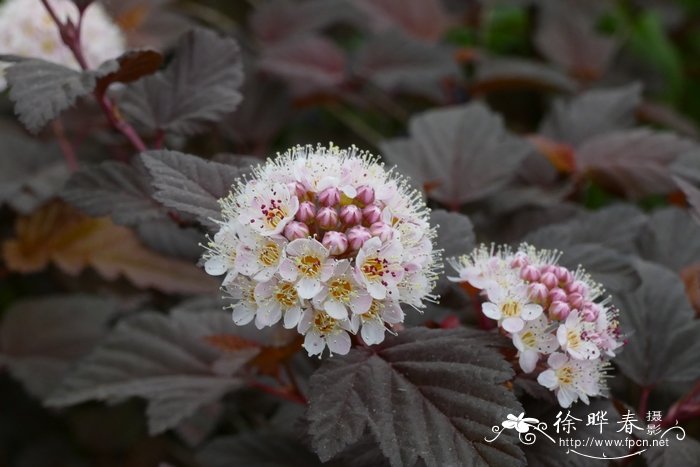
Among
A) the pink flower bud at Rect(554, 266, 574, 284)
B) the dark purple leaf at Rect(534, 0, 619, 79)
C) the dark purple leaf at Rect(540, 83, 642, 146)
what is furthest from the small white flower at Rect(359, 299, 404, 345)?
the dark purple leaf at Rect(534, 0, 619, 79)

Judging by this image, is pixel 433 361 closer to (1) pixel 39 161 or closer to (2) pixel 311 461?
(2) pixel 311 461

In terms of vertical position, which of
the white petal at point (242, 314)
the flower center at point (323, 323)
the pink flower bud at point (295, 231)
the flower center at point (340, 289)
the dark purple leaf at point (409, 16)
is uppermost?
the dark purple leaf at point (409, 16)

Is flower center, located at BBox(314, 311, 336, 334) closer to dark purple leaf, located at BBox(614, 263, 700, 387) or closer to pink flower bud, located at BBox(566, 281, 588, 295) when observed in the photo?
pink flower bud, located at BBox(566, 281, 588, 295)

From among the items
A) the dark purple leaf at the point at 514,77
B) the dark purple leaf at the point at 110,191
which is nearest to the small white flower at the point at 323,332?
the dark purple leaf at the point at 110,191

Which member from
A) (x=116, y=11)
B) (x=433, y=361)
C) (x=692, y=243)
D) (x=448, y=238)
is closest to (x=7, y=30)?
(x=116, y=11)

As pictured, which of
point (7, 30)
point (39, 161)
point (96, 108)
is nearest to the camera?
point (7, 30)

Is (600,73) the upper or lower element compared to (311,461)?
upper

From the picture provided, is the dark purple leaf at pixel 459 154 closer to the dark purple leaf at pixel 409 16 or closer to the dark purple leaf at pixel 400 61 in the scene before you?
the dark purple leaf at pixel 400 61
